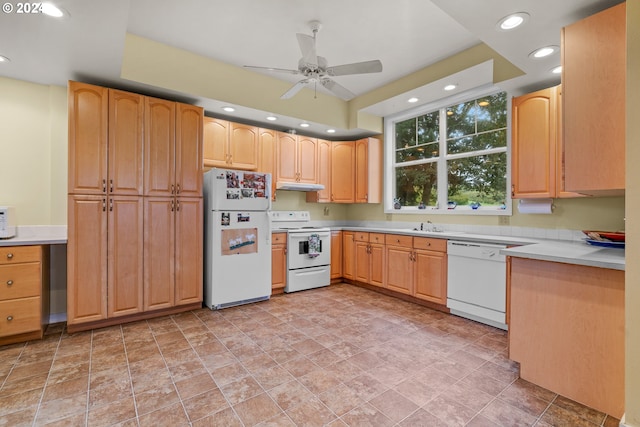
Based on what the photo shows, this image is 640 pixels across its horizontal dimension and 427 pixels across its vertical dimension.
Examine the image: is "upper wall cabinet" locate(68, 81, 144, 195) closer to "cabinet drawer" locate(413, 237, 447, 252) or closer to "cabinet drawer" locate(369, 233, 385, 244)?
"cabinet drawer" locate(369, 233, 385, 244)

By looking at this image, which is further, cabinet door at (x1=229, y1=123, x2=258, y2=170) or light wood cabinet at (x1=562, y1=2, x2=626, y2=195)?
cabinet door at (x1=229, y1=123, x2=258, y2=170)

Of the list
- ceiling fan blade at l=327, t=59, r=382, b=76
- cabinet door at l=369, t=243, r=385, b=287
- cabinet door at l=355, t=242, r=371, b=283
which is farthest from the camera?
Result: cabinet door at l=355, t=242, r=371, b=283

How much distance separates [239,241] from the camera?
3697mm

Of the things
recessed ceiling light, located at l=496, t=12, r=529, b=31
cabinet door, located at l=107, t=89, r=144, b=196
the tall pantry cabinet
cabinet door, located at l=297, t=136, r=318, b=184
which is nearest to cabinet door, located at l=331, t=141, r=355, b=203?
cabinet door, located at l=297, t=136, r=318, b=184

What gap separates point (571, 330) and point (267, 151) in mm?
3820

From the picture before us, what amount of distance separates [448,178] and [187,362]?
12.4ft

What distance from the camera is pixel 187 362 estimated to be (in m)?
2.32

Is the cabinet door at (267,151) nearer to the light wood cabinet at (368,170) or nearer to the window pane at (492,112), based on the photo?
the light wood cabinet at (368,170)

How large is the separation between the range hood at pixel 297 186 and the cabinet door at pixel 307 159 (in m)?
0.14

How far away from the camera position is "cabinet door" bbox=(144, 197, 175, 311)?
3205mm

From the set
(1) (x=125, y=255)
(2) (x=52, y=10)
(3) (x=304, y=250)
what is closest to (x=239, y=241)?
(3) (x=304, y=250)

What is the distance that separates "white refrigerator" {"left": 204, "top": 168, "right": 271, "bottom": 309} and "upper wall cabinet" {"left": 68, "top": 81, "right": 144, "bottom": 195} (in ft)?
2.72

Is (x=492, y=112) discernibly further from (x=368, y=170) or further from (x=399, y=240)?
(x=399, y=240)

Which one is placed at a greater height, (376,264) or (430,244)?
(430,244)
